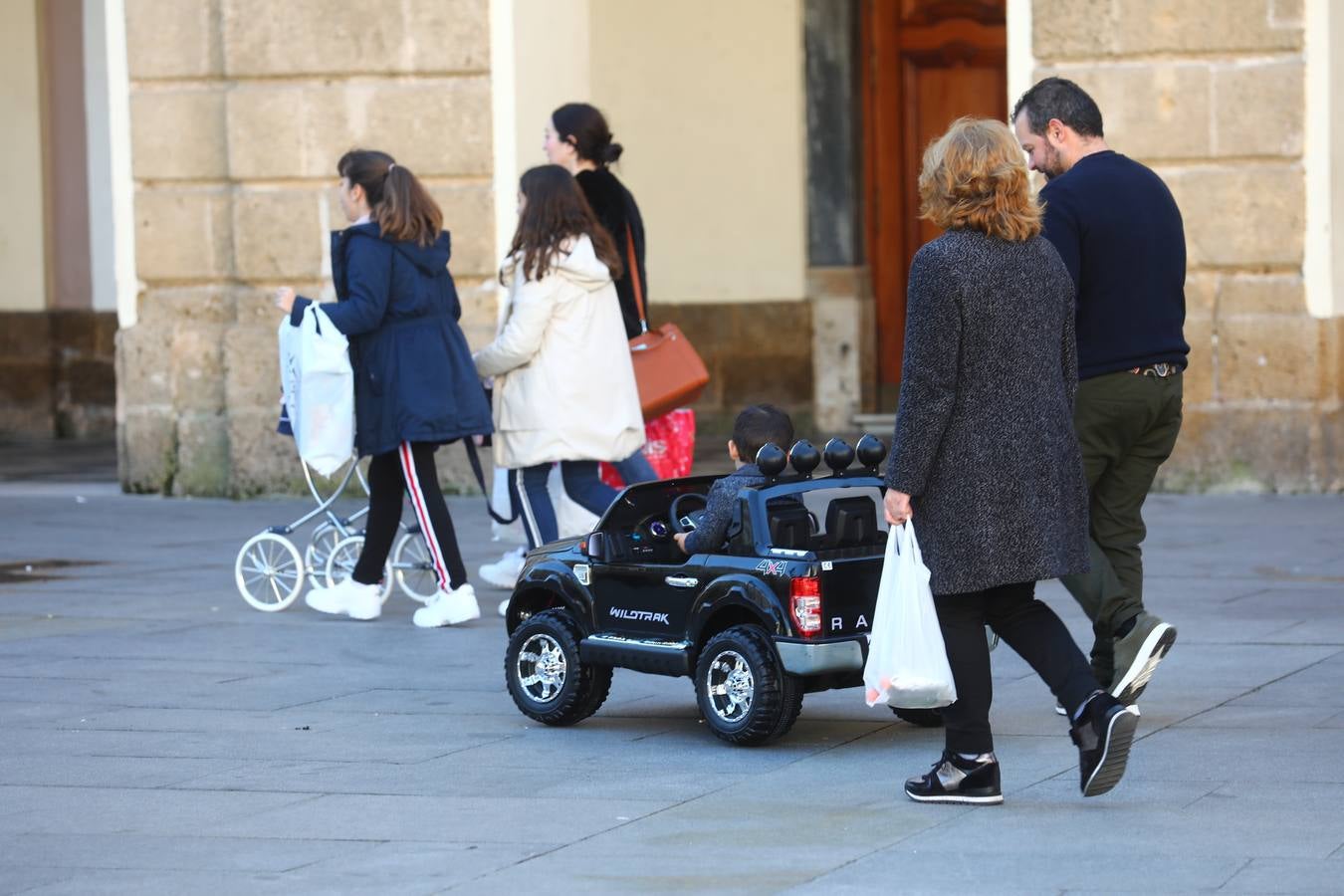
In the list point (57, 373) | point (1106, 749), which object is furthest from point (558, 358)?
point (57, 373)

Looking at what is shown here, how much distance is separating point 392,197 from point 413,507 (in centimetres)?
113

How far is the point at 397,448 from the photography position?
8.65 metres

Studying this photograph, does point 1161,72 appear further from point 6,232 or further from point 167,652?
point 6,232

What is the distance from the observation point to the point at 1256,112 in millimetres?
11898

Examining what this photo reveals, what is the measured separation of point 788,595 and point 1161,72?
21.5 ft

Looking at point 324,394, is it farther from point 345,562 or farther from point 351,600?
point 345,562

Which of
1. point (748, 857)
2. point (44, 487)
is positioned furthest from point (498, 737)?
point (44, 487)

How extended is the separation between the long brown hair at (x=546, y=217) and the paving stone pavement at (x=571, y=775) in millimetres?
1364

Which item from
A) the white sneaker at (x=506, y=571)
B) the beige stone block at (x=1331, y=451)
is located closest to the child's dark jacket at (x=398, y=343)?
the white sneaker at (x=506, y=571)

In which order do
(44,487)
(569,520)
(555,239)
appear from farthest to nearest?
1. (44,487)
2. (569,520)
3. (555,239)

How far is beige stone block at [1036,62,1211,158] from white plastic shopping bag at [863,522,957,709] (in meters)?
6.73

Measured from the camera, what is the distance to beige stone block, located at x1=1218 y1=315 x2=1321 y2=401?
1187 cm

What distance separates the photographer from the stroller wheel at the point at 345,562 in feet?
30.0

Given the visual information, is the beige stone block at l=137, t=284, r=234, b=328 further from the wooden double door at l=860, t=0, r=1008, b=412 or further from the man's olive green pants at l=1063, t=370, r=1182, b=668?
the man's olive green pants at l=1063, t=370, r=1182, b=668
